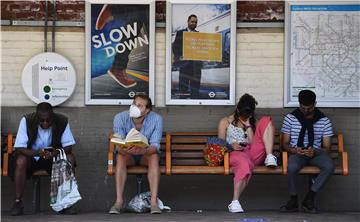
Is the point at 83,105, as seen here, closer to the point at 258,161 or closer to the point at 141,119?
the point at 141,119

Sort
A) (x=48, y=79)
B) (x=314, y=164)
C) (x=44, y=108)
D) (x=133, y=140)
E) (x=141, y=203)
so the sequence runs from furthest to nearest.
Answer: (x=48, y=79) → (x=314, y=164) → (x=141, y=203) → (x=44, y=108) → (x=133, y=140)

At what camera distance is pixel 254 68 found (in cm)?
1023

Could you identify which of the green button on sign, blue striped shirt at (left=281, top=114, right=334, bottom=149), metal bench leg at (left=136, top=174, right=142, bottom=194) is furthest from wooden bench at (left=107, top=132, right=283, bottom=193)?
the green button on sign

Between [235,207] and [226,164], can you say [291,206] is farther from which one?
[226,164]

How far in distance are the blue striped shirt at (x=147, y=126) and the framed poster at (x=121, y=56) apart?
1.86 ft

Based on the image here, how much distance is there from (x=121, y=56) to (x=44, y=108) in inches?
49.7

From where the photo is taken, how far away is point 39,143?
9617mm

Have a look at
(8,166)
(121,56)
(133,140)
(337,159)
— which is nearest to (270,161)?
(337,159)

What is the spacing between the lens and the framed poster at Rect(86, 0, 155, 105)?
1015 cm

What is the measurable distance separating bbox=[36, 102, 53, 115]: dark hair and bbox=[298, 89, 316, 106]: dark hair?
2805mm

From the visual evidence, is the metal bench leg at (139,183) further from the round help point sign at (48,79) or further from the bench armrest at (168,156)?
the round help point sign at (48,79)

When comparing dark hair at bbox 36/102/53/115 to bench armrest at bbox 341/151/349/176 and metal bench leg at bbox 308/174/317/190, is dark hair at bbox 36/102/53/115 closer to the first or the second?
metal bench leg at bbox 308/174/317/190

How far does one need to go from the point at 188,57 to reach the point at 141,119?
42.1 inches

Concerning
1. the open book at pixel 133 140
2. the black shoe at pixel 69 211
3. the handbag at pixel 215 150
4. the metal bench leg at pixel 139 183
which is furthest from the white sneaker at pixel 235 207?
the black shoe at pixel 69 211
